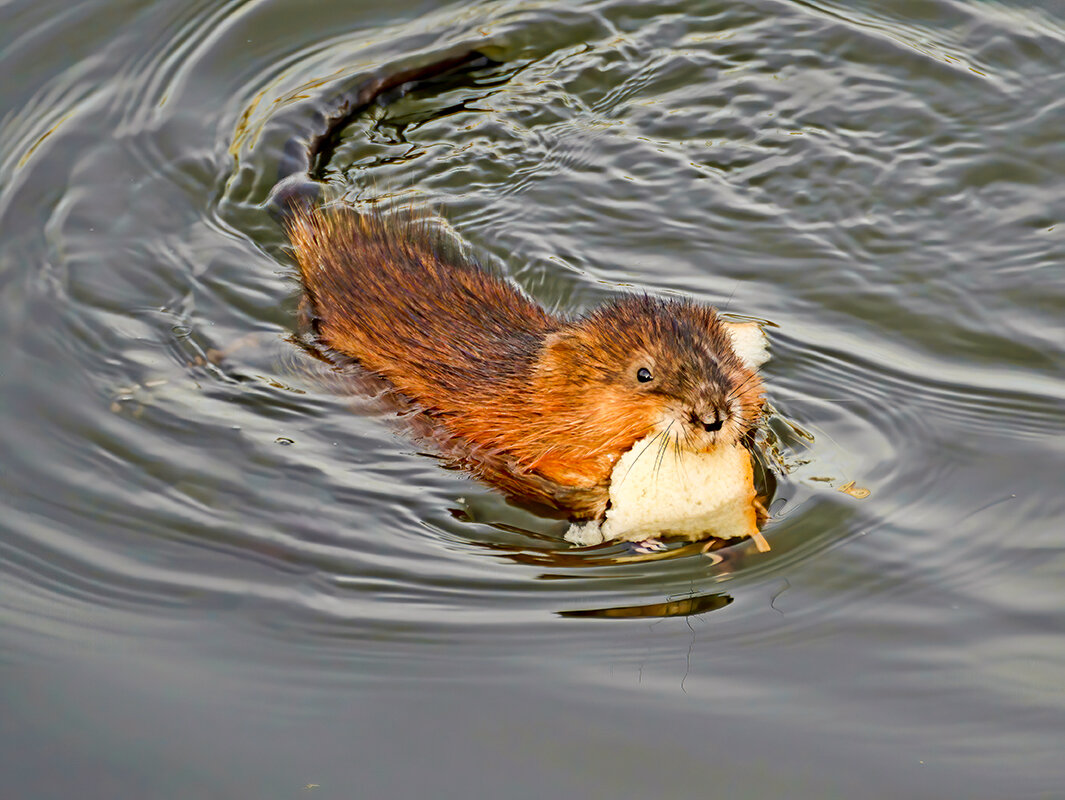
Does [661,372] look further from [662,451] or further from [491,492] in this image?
[491,492]

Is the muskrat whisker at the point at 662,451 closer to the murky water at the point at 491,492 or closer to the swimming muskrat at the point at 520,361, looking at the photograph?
the swimming muskrat at the point at 520,361

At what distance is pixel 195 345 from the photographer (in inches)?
196

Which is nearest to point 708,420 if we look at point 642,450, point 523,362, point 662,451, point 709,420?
point 709,420

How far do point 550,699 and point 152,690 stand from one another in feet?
3.48

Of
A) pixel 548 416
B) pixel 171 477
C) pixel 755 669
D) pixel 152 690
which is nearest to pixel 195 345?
pixel 171 477

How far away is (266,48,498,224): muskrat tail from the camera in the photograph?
5.56 metres

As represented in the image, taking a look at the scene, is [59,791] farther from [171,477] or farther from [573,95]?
[573,95]

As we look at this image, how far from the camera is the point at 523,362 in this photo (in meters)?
4.42

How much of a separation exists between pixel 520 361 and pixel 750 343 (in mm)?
907

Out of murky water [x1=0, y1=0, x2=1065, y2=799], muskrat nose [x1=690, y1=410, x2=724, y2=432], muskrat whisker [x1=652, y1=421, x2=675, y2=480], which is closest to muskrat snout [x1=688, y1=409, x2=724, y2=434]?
muskrat nose [x1=690, y1=410, x2=724, y2=432]

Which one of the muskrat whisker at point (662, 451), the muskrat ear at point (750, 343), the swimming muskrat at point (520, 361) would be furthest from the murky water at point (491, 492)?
the muskrat whisker at point (662, 451)

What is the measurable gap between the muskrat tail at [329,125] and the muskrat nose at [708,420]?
2.29m

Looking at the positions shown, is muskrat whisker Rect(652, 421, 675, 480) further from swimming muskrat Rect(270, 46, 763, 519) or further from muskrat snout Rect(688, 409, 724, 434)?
muskrat snout Rect(688, 409, 724, 434)

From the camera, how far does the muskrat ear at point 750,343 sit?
4668 millimetres
